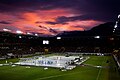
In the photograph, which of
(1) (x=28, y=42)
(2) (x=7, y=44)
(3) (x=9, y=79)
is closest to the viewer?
(3) (x=9, y=79)

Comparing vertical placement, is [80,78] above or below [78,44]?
below

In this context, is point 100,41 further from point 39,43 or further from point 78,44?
point 39,43

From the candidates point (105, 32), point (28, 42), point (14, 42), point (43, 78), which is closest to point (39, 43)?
point (28, 42)

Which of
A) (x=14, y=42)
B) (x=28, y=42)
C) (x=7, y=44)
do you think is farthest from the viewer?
(x=28, y=42)

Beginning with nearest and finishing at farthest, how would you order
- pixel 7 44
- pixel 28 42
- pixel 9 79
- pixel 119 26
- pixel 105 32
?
1. pixel 9 79
2. pixel 119 26
3. pixel 7 44
4. pixel 28 42
5. pixel 105 32

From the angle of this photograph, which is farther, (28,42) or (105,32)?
(105,32)

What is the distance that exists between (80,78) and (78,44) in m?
123

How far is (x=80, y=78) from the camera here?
1527 inches

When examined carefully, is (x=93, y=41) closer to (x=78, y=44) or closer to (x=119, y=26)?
(x=78, y=44)

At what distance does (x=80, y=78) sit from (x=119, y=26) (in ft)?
104

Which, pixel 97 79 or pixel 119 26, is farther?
pixel 119 26

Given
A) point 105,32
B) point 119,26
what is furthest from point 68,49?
point 119,26

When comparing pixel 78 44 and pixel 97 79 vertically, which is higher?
pixel 78 44

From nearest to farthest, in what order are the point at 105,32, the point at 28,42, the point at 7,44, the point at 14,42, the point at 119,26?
the point at 119,26 < the point at 7,44 < the point at 14,42 < the point at 28,42 < the point at 105,32
